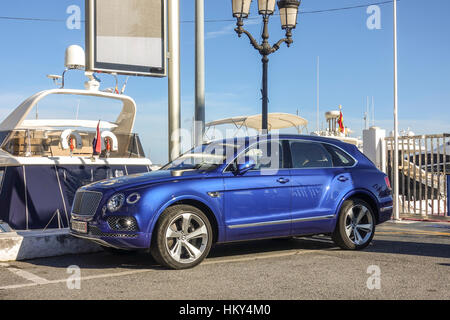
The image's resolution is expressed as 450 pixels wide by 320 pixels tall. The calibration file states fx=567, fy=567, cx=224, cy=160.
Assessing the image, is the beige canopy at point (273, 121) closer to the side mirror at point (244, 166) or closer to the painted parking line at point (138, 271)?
the painted parking line at point (138, 271)

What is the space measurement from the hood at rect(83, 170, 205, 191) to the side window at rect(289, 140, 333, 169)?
1.48 m

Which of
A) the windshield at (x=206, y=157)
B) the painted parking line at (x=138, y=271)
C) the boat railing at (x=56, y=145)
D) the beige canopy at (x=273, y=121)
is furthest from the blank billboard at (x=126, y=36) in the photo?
the beige canopy at (x=273, y=121)

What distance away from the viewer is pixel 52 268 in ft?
22.7

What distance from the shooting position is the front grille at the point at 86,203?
670 centimetres

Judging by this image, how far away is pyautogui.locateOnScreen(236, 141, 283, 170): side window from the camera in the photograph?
743 cm

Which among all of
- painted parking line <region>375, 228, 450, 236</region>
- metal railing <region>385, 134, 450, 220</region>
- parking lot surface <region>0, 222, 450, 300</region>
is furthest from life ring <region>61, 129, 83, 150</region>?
metal railing <region>385, 134, 450, 220</region>

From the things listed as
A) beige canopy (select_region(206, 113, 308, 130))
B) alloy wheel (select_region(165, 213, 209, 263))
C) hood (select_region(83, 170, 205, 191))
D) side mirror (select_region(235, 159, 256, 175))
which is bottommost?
alloy wheel (select_region(165, 213, 209, 263))

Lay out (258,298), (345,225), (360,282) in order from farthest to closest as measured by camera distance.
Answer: (345,225) < (360,282) < (258,298)

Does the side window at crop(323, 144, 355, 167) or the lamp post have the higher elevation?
the lamp post

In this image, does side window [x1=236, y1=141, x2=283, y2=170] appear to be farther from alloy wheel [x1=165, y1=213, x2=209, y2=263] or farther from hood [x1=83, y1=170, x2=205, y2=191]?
alloy wheel [x1=165, y1=213, x2=209, y2=263]

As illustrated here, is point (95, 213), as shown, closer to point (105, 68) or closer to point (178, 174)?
point (178, 174)

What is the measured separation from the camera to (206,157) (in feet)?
25.2

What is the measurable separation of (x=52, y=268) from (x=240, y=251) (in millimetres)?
2561

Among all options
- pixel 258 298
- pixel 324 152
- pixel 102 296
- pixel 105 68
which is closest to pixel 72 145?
pixel 105 68
